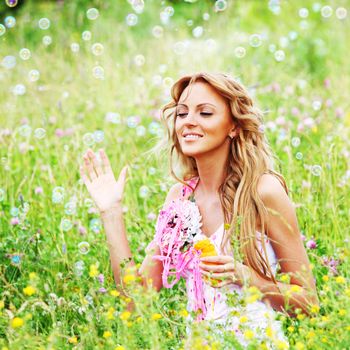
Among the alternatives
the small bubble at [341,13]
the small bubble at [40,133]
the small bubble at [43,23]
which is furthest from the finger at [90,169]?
the small bubble at [341,13]

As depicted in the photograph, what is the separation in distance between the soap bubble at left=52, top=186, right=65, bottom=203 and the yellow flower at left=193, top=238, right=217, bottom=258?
109cm

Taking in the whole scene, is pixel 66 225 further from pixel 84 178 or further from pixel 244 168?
pixel 244 168

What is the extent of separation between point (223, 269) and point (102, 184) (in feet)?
2.22

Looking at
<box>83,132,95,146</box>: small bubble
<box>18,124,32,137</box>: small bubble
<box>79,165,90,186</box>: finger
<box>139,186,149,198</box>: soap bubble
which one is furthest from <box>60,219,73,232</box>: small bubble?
<box>18,124,32,137</box>: small bubble

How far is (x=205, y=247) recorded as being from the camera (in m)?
2.46

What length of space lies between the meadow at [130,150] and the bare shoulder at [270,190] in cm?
36

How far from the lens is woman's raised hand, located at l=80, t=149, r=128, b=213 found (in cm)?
264

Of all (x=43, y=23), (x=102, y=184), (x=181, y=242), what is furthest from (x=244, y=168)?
(x=43, y=23)

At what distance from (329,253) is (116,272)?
3.24ft

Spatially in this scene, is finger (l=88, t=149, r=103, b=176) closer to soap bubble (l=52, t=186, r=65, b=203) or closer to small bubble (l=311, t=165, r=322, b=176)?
soap bubble (l=52, t=186, r=65, b=203)

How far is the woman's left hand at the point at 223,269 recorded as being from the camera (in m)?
2.22

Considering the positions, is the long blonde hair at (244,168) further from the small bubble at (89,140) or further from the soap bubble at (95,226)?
the small bubble at (89,140)

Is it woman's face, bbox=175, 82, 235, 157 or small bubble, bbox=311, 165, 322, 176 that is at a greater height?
woman's face, bbox=175, 82, 235, 157

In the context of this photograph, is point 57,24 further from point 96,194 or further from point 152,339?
point 152,339
